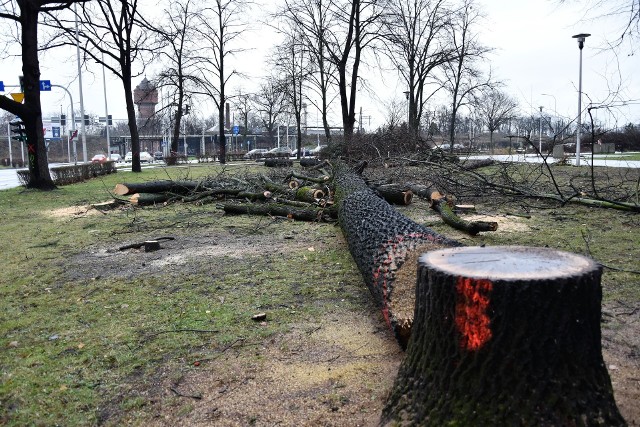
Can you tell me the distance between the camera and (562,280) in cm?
194

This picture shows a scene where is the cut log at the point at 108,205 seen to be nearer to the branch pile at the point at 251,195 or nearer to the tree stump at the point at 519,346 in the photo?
the branch pile at the point at 251,195

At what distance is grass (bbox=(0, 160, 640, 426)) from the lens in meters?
2.96

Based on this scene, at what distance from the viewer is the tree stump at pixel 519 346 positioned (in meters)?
1.94

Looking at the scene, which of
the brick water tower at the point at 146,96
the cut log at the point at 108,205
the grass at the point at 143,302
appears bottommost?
the grass at the point at 143,302

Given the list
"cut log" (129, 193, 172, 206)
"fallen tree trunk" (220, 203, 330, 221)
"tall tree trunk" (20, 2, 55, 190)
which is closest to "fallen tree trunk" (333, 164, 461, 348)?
"fallen tree trunk" (220, 203, 330, 221)

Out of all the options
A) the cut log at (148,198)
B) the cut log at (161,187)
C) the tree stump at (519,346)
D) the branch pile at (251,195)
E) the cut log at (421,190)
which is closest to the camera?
the tree stump at (519,346)

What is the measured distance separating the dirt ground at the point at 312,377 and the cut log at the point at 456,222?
2730 mm

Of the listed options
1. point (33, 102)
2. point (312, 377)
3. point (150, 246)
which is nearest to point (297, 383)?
point (312, 377)

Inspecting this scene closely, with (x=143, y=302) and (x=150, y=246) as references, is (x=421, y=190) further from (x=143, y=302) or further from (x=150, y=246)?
(x=143, y=302)

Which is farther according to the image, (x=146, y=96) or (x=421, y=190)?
(x=146, y=96)

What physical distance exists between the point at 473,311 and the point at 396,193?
836 centimetres

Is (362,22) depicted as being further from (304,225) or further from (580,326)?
(580,326)

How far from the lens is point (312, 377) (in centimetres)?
306

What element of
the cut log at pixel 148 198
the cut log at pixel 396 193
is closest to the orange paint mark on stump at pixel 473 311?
the cut log at pixel 396 193
